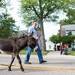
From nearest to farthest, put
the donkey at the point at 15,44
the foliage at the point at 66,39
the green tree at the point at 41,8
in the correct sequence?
the donkey at the point at 15,44, the green tree at the point at 41,8, the foliage at the point at 66,39

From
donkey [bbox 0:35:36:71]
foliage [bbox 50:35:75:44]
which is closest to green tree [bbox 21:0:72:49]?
foliage [bbox 50:35:75:44]

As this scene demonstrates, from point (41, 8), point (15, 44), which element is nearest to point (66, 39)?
point (41, 8)

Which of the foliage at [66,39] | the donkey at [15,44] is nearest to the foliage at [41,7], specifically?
the foliage at [66,39]

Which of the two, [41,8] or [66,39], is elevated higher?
[41,8]

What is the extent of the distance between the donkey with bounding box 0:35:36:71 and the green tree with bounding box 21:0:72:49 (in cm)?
4505

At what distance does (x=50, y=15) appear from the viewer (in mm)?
62469

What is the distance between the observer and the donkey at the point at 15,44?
14.4 meters

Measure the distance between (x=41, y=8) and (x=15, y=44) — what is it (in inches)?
1829

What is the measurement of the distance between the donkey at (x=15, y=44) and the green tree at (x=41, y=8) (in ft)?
148

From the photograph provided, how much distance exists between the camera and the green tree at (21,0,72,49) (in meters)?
60.4

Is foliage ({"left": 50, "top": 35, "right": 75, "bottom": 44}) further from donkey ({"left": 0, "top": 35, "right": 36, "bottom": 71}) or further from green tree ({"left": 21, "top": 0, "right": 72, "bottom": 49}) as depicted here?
donkey ({"left": 0, "top": 35, "right": 36, "bottom": 71})

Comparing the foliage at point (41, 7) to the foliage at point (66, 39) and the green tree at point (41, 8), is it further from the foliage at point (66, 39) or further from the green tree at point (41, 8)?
the foliage at point (66, 39)

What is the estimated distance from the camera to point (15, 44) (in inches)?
577

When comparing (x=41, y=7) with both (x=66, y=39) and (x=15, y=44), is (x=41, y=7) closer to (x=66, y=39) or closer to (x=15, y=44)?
(x=66, y=39)
